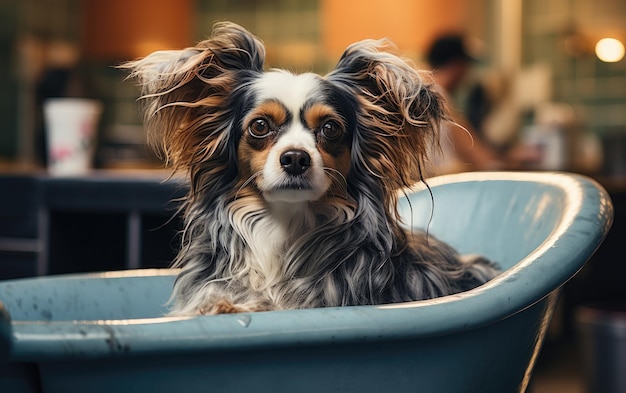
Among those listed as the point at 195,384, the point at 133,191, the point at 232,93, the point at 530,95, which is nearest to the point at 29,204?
the point at 133,191

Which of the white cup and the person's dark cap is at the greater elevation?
the person's dark cap

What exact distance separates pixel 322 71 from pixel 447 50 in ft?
10.2

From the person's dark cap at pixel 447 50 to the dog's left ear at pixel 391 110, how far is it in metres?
2.62

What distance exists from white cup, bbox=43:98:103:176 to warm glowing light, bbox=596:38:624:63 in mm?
4413

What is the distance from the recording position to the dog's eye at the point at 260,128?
3.77 feet

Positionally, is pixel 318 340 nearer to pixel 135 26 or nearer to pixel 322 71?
pixel 135 26

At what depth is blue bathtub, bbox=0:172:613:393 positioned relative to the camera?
2.48 feet

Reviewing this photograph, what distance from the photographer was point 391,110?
119 cm

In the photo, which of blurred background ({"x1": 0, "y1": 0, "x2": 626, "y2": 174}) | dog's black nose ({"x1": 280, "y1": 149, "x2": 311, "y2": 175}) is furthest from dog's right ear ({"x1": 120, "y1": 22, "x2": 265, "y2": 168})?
blurred background ({"x1": 0, "y1": 0, "x2": 626, "y2": 174})

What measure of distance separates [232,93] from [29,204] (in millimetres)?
1173

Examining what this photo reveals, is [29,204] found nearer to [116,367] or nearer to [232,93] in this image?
[232,93]

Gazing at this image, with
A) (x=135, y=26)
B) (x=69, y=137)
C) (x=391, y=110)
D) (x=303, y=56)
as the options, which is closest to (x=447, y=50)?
(x=69, y=137)

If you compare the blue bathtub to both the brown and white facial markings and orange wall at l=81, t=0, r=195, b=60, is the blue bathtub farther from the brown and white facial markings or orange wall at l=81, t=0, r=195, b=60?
orange wall at l=81, t=0, r=195, b=60

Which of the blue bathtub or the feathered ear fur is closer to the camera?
the blue bathtub
